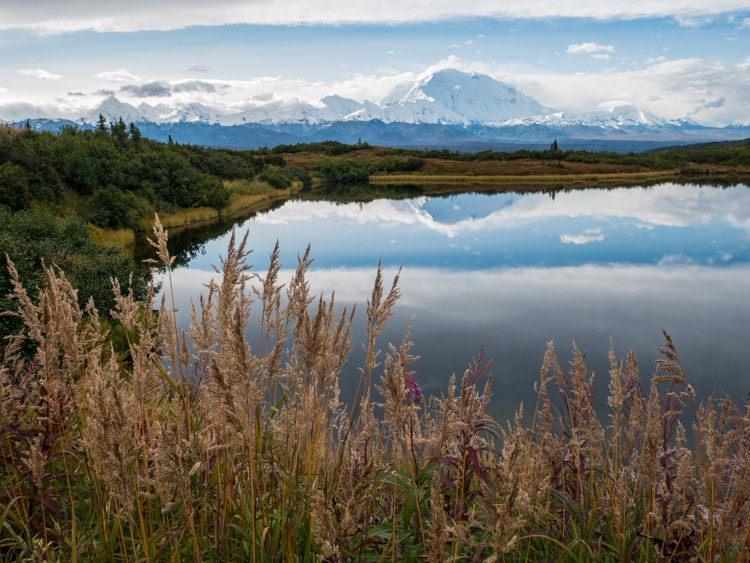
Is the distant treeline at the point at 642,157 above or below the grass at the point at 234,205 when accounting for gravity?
above

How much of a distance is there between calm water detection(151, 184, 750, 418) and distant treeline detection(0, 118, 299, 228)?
4942mm

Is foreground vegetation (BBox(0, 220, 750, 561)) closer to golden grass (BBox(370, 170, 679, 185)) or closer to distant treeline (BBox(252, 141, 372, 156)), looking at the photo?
golden grass (BBox(370, 170, 679, 185))

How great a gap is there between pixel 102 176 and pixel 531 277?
3149cm

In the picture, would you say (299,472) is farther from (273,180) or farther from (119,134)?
(273,180)

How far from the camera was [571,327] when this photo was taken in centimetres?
1955

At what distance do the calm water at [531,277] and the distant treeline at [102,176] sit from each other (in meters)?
4.94

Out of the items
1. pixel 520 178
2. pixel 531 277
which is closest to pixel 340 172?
pixel 520 178

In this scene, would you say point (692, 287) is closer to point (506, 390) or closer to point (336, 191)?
point (506, 390)

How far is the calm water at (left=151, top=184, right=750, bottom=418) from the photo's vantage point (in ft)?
54.6

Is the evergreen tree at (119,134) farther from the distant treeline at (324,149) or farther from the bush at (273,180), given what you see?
the distant treeline at (324,149)

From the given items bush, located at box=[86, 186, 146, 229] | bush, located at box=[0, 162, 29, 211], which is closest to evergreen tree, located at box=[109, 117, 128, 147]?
bush, located at box=[86, 186, 146, 229]

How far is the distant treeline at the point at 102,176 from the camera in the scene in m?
30.6

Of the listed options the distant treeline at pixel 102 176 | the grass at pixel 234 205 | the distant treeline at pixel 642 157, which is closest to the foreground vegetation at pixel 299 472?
the distant treeline at pixel 102 176

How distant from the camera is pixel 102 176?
39.0 m
